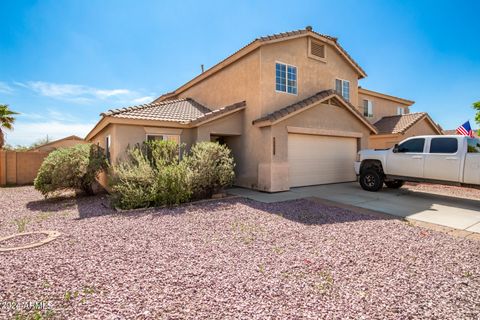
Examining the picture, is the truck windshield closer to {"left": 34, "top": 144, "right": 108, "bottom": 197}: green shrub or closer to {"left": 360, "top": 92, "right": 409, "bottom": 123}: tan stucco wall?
{"left": 360, "top": 92, "right": 409, "bottom": 123}: tan stucco wall

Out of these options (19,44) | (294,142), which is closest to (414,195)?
(294,142)

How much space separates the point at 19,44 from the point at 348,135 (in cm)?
1762

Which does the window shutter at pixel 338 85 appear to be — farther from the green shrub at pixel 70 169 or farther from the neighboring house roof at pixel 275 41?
the green shrub at pixel 70 169

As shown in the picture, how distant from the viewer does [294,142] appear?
39.4ft

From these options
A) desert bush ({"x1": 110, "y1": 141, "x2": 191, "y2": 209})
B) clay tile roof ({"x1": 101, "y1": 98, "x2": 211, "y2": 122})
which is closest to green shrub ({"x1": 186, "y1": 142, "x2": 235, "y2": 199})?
desert bush ({"x1": 110, "y1": 141, "x2": 191, "y2": 209})

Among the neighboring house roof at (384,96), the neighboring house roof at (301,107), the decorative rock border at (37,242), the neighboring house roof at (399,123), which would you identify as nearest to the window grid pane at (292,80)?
the neighboring house roof at (301,107)

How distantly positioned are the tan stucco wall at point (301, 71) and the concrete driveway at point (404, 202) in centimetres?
422

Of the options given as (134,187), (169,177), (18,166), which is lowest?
(134,187)

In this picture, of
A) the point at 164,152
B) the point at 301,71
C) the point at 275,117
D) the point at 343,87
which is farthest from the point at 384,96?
the point at 164,152

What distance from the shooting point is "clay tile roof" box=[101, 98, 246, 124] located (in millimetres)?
10977

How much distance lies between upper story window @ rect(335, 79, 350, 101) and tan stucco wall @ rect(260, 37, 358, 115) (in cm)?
25

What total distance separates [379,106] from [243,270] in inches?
833

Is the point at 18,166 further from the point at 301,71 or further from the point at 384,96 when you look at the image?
the point at 384,96

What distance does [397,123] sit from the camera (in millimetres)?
18609
